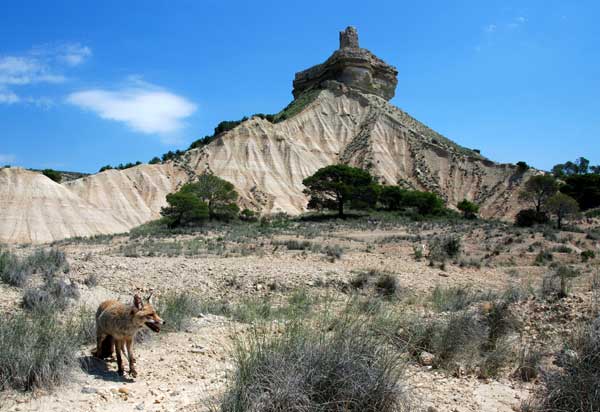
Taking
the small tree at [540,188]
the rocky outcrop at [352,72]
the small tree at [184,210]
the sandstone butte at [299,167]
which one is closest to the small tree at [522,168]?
the sandstone butte at [299,167]

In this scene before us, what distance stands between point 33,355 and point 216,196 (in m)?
43.5

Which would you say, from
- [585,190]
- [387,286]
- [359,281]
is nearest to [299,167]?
[585,190]

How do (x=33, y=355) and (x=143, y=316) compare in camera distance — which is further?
(x=143, y=316)

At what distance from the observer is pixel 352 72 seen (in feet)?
278

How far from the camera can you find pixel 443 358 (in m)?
7.14

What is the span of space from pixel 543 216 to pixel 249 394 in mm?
44797

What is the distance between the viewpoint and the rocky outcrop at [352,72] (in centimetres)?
8438

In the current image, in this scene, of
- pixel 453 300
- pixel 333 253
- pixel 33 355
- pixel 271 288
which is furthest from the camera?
pixel 333 253

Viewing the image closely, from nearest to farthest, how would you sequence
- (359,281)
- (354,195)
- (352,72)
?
1. (359,281)
2. (354,195)
3. (352,72)

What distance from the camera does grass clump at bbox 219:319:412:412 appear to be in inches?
176

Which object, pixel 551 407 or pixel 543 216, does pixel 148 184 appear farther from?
pixel 551 407

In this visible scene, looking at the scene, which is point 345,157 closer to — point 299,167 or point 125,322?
point 299,167

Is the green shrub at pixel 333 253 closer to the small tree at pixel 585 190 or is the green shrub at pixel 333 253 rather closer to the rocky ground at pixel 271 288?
the rocky ground at pixel 271 288

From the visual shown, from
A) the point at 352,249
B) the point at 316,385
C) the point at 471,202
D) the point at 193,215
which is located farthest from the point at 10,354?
the point at 471,202
